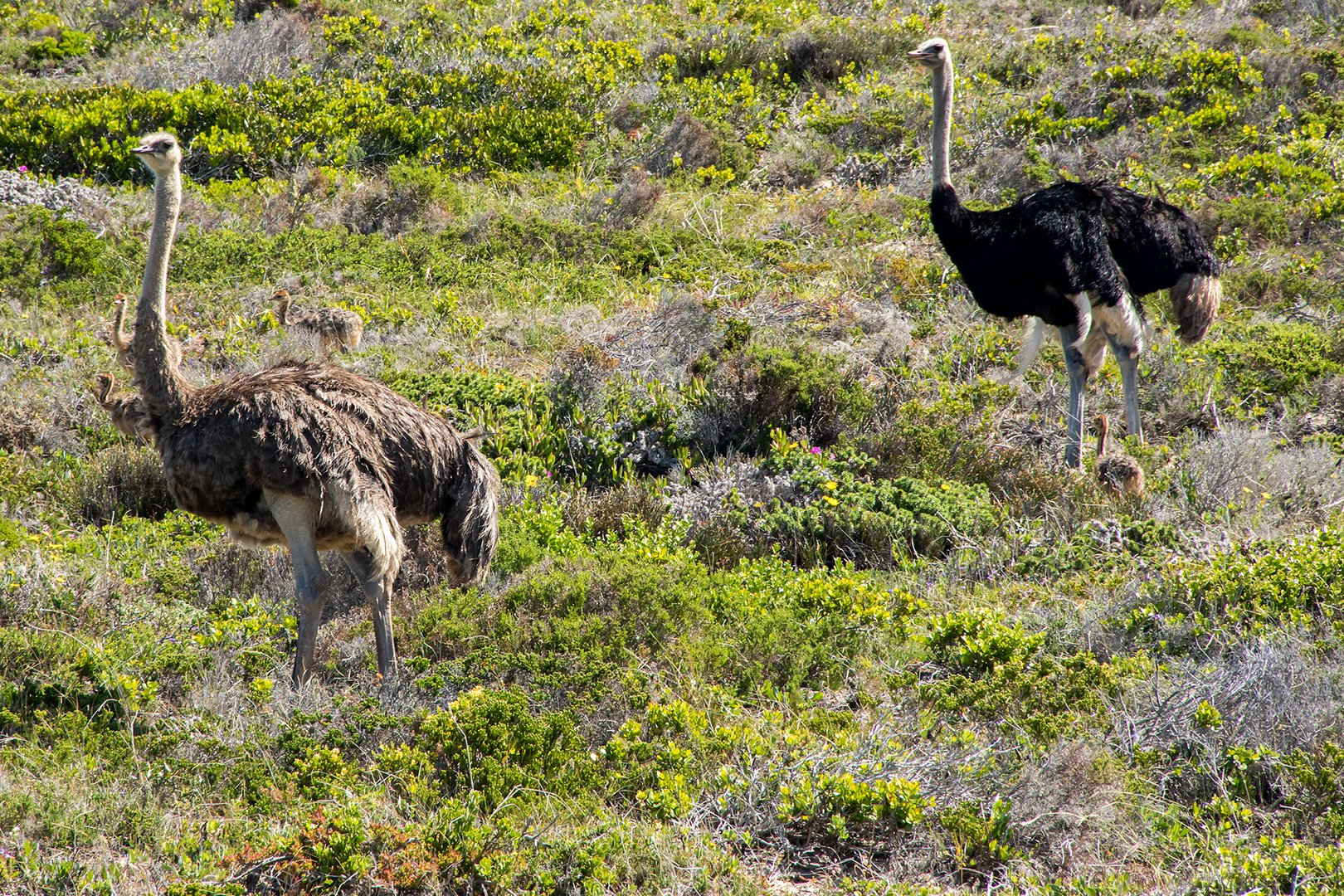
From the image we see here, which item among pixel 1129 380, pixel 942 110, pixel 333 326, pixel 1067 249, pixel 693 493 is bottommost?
pixel 693 493

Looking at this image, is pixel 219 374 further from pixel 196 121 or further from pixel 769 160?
pixel 769 160

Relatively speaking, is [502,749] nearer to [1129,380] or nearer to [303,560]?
[303,560]

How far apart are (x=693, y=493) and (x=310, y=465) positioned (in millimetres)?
2361

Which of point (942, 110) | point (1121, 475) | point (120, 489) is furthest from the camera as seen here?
→ point (942, 110)

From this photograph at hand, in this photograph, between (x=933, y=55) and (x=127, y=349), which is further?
(x=933, y=55)

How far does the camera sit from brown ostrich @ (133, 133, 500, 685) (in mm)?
4754

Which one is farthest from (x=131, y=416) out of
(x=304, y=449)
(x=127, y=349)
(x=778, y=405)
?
(x=778, y=405)

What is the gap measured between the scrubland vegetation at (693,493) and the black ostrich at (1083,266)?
48cm

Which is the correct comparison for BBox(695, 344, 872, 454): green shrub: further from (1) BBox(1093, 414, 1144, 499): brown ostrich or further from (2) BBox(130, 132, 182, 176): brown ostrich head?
(2) BBox(130, 132, 182, 176): brown ostrich head

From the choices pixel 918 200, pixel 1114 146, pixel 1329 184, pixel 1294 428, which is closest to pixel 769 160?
pixel 918 200

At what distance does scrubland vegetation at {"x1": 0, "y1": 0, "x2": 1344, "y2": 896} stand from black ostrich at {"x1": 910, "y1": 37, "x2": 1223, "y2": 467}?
0.48 meters

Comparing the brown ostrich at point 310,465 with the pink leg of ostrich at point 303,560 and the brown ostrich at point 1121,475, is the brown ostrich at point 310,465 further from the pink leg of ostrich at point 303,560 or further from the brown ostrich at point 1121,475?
the brown ostrich at point 1121,475

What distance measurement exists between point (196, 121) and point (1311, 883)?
10613 mm

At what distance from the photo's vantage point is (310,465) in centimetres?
471
